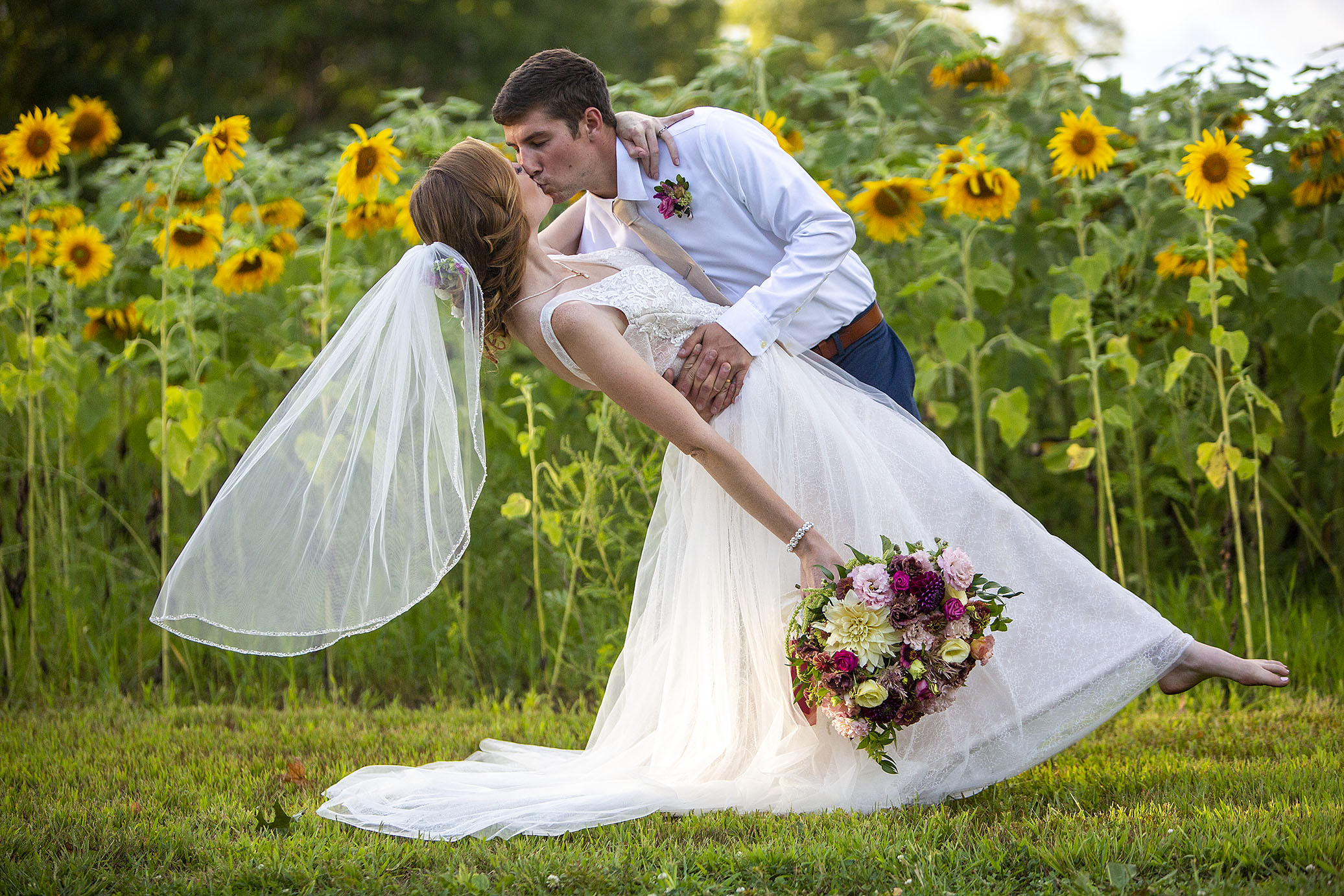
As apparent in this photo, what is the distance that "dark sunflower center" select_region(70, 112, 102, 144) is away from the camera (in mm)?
4535

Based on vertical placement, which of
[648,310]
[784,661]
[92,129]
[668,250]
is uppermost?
[92,129]

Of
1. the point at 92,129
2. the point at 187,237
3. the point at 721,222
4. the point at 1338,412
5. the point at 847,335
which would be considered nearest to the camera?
the point at 721,222

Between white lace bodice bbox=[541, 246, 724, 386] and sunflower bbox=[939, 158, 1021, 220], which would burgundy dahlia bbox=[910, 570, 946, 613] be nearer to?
white lace bodice bbox=[541, 246, 724, 386]

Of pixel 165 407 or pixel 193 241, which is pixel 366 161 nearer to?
pixel 193 241

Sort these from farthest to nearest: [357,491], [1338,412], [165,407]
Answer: [165,407] < [1338,412] < [357,491]

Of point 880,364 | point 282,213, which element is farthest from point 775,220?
point 282,213

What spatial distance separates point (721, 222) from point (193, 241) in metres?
2.01

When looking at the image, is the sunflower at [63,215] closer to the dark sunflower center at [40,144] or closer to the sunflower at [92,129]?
the sunflower at [92,129]

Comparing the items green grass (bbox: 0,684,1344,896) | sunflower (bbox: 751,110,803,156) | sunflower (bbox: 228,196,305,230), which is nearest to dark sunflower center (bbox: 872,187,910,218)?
sunflower (bbox: 751,110,803,156)

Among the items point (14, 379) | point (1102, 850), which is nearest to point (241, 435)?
point (14, 379)

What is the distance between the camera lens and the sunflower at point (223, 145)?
3553 mm

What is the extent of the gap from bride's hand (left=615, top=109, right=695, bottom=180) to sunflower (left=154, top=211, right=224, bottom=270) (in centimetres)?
167

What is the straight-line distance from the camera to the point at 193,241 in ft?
12.7

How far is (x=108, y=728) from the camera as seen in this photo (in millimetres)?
3617
